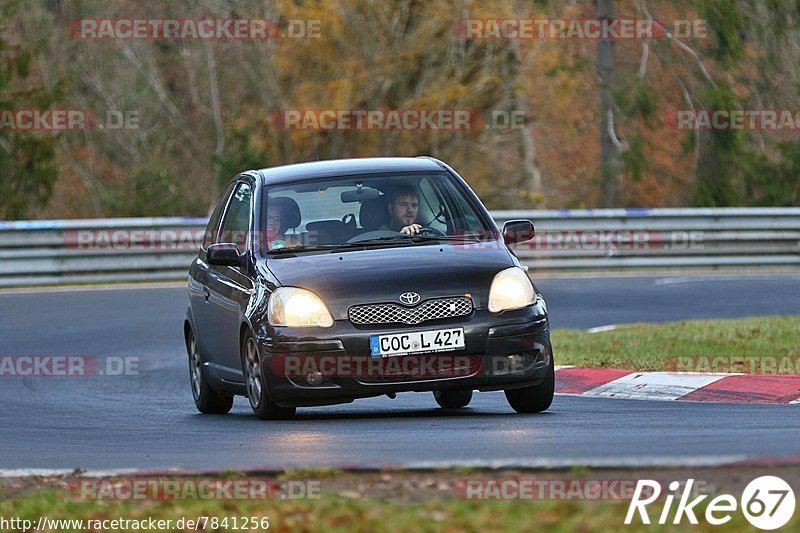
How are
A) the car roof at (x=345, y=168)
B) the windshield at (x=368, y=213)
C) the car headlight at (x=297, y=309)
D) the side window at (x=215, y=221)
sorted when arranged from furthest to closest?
the side window at (x=215, y=221)
the car roof at (x=345, y=168)
the windshield at (x=368, y=213)
the car headlight at (x=297, y=309)

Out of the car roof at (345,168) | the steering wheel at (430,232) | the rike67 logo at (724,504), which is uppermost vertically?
the car roof at (345,168)

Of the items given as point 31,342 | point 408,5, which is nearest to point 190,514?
point 31,342

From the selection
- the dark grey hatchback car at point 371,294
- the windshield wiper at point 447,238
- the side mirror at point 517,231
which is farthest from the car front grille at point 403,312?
the side mirror at point 517,231

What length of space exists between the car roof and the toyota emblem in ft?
5.47

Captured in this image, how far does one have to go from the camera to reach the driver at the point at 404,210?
10.6m

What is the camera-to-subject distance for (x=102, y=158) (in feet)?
140

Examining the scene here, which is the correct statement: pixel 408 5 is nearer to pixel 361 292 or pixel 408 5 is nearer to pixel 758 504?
pixel 361 292

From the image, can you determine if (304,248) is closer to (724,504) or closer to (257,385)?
(257,385)

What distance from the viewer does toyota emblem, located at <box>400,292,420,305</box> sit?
9539mm

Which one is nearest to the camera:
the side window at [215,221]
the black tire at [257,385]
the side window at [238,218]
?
the black tire at [257,385]

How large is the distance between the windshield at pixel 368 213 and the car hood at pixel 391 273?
316 mm

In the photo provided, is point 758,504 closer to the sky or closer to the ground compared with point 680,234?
closer to the sky

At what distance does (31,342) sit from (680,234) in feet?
42.2

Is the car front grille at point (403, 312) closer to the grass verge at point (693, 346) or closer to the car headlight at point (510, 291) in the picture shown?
the car headlight at point (510, 291)
